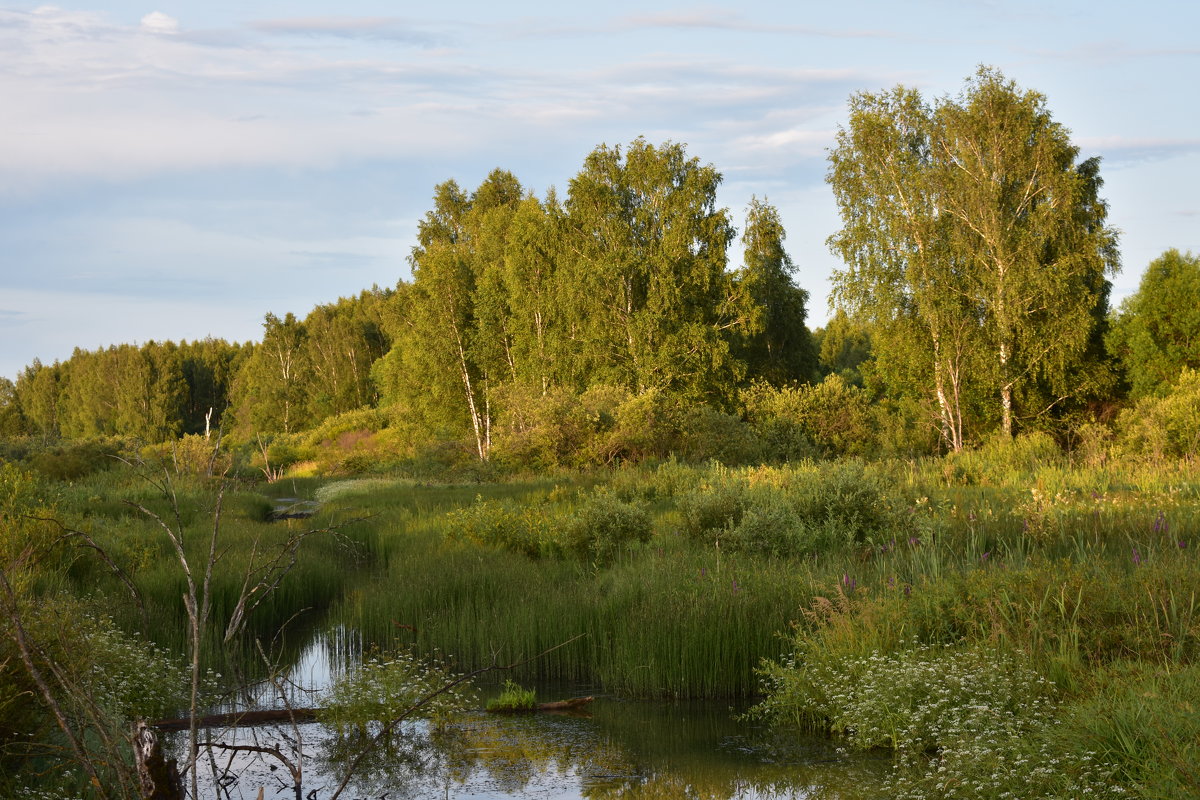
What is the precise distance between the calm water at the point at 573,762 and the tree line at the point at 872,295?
1942cm

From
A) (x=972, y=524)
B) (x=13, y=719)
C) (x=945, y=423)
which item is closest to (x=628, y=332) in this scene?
(x=945, y=423)

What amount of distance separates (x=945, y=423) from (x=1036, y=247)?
19.9 feet

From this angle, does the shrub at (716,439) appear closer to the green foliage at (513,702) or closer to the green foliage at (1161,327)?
the green foliage at (1161,327)

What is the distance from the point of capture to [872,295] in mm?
31547

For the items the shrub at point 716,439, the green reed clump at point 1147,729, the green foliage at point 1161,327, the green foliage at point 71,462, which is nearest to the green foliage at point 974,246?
the green foliage at point 1161,327

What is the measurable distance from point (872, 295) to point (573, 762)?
27137 millimetres

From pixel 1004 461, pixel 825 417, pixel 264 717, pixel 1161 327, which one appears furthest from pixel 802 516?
pixel 1161 327

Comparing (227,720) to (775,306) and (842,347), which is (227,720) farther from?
(842,347)

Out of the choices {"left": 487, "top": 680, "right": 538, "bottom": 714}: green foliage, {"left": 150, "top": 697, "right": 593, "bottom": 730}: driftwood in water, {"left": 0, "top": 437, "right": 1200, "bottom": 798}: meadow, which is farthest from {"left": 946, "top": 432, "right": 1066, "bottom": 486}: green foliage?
{"left": 487, "top": 680, "right": 538, "bottom": 714}: green foliage

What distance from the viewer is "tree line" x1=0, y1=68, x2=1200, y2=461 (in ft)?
98.1

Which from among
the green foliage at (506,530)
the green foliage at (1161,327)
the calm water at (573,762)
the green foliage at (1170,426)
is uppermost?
the green foliage at (1161,327)

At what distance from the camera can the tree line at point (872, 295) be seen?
29891 mm

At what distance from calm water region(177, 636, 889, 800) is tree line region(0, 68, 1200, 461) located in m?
19.4

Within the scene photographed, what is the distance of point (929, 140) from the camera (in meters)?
32.2
